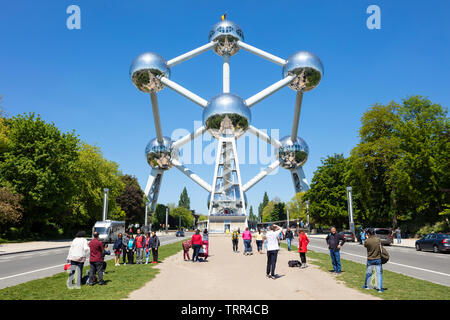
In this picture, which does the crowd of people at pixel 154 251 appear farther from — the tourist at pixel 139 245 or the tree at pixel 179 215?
the tree at pixel 179 215

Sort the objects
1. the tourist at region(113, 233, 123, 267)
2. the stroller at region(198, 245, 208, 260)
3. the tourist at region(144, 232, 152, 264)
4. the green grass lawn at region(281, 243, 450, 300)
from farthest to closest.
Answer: the stroller at region(198, 245, 208, 260) < the tourist at region(144, 232, 152, 264) < the tourist at region(113, 233, 123, 267) < the green grass lawn at region(281, 243, 450, 300)

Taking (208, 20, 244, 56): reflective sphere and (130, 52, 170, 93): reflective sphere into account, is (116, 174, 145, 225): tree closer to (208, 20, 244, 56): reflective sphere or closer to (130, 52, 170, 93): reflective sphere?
(130, 52, 170, 93): reflective sphere

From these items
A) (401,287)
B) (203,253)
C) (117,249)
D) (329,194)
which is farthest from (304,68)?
(401,287)

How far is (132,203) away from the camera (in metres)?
65.9

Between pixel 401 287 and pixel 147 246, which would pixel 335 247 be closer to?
pixel 401 287

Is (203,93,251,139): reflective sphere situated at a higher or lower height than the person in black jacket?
higher

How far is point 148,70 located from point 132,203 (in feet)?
103

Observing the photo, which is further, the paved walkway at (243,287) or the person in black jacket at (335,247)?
the person in black jacket at (335,247)

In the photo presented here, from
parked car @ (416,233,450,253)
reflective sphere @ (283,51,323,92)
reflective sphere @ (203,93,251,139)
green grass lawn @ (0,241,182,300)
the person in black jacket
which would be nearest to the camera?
green grass lawn @ (0,241,182,300)

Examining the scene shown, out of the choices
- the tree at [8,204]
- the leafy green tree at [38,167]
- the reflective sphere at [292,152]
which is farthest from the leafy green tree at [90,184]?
the reflective sphere at [292,152]

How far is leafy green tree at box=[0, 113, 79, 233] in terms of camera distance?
106 feet

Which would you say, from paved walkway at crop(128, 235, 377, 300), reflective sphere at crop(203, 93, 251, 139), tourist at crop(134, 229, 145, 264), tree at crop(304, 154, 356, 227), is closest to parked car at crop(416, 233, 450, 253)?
paved walkway at crop(128, 235, 377, 300)

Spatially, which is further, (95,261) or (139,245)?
(139,245)

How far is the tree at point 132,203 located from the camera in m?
65.4
